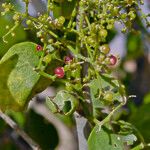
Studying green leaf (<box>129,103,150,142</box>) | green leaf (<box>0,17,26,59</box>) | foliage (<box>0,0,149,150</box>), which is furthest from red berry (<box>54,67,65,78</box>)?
green leaf (<box>129,103,150,142</box>)

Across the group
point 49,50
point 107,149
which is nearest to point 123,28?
point 49,50

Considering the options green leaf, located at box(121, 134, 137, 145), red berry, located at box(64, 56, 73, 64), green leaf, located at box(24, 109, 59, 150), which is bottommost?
green leaf, located at box(24, 109, 59, 150)

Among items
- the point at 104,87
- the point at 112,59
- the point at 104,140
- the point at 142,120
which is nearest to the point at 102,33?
the point at 112,59

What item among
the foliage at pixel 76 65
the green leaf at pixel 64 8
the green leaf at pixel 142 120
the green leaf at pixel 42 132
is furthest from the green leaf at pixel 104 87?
the green leaf at pixel 42 132

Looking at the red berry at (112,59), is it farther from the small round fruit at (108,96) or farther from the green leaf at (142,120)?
the green leaf at (142,120)

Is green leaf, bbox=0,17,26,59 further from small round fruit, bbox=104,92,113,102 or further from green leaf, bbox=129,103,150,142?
green leaf, bbox=129,103,150,142

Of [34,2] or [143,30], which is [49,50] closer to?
[34,2]

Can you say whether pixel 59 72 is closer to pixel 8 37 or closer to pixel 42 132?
pixel 8 37
